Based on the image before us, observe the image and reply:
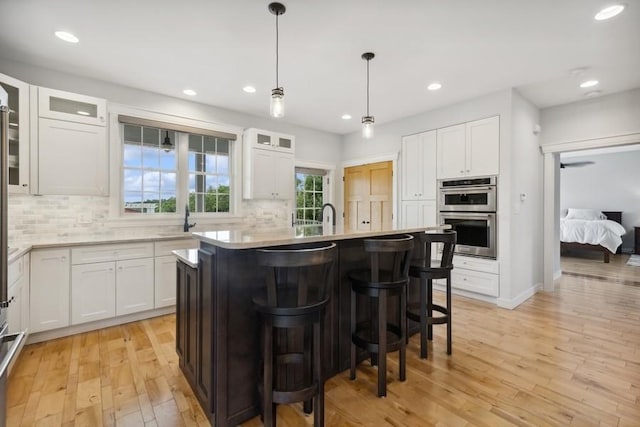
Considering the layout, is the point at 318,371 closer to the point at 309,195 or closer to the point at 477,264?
the point at 477,264

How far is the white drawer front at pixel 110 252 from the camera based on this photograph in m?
3.02

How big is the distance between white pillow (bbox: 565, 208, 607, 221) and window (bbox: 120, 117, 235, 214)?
896 cm

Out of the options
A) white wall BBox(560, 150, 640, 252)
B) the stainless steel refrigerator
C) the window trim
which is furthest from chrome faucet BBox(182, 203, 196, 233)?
white wall BBox(560, 150, 640, 252)

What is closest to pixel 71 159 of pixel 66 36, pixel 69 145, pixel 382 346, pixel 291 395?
pixel 69 145

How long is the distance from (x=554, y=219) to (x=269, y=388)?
4976mm

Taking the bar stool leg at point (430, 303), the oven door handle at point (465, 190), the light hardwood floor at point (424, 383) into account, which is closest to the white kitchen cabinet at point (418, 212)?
the oven door handle at point (465, 190)

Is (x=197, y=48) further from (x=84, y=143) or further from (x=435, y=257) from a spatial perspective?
(x=435, y=257)

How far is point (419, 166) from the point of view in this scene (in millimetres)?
4793

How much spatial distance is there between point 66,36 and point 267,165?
2627mm

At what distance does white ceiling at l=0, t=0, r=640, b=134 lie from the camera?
224 cm

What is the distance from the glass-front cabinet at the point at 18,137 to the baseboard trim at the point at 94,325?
1.39 meters

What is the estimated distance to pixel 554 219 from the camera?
182 inches

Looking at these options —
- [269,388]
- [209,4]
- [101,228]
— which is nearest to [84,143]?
[101,228]

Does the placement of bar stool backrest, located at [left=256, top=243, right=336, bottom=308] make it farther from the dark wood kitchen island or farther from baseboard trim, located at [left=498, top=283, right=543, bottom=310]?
baseboard trim, located at [left=498, top=283, right=543, bottom=310]
